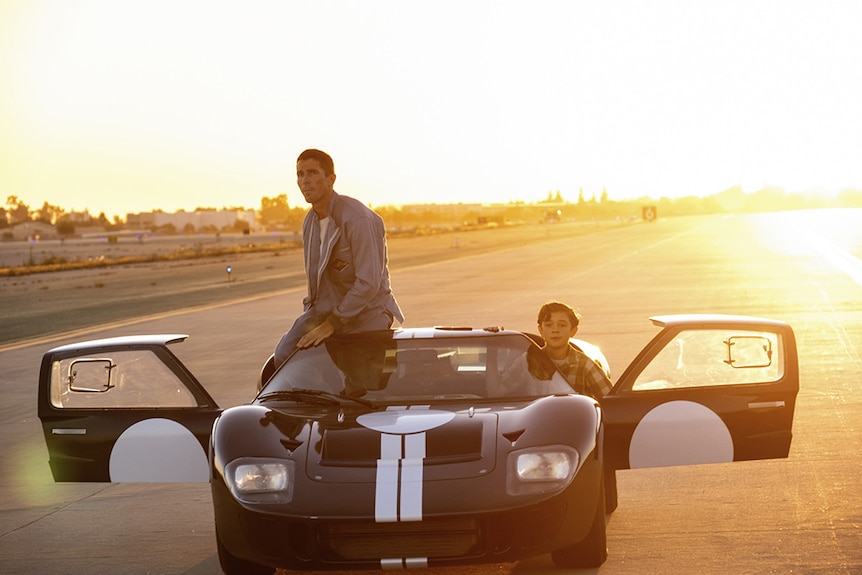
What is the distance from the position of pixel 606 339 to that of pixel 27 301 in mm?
23196

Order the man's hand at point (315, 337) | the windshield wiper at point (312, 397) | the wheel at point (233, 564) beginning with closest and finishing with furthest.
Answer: the wheel at point (233, 564) → the windshield wiper at point (312, 397) → the man's hand at point (315, 337)

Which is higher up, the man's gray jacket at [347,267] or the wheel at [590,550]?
the man's gray jacket at [347,267]

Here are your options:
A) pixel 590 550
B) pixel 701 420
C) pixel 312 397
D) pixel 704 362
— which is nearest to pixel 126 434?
pixel 312 397

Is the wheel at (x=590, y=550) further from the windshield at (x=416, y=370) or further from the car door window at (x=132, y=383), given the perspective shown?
the car door window at (x=132, y=383)

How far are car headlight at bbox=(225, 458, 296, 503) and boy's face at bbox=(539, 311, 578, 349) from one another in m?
2.07

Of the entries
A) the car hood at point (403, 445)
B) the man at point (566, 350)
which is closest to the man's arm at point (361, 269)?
the man at point (566, 350)

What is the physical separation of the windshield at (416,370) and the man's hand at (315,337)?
0.12 ft

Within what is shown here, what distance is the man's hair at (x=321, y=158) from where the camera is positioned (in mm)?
6312

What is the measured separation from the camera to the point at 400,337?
19.6 feet

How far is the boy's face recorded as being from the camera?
21.3 ft

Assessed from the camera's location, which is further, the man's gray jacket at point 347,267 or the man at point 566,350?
the man at point 566,350

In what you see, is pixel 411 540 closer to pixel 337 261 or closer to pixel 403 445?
pixel 403 445

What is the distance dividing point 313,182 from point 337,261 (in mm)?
460

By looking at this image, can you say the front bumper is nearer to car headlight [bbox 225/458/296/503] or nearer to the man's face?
car headlight [bbox 225/458/296/503]
